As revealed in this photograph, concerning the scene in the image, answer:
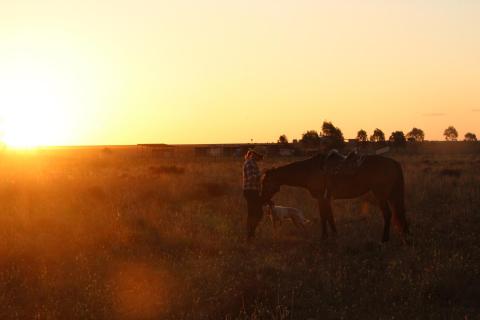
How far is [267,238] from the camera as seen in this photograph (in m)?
11.9

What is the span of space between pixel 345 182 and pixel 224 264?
14.3 feet

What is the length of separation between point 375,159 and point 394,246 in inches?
92.4

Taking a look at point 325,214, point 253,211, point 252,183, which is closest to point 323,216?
point 325,214

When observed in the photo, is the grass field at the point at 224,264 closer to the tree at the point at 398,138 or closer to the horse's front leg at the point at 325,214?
the horse's front leg at the point at 325,214

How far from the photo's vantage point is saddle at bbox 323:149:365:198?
473 inches

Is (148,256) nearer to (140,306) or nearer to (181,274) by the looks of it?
(181,274)

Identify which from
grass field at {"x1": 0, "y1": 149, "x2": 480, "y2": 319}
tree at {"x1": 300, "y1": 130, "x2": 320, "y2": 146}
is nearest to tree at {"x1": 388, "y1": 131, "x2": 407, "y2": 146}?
tree at {"x1": 300, "y1": 130, "x2": 320, "y2": 146}

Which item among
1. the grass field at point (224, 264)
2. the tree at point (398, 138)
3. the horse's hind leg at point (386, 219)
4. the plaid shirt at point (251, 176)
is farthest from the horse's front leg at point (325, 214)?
the tree at point (398, 138)

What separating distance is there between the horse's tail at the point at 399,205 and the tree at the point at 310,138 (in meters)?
75.5

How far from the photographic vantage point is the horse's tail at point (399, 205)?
1144 cm

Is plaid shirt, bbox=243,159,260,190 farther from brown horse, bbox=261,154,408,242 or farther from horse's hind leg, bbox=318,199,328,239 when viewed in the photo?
horse's hind leg, bbox=318,199,328,239

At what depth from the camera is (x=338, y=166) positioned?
12070 millimetres

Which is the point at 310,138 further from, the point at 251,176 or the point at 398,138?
the point at 251,176

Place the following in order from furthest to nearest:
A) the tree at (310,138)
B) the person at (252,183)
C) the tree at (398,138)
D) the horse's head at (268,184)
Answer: the tree at (398,138), the tree at (310,138), the horse's head at (268,184), the person at (252,183)
